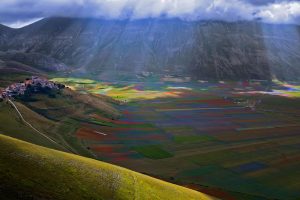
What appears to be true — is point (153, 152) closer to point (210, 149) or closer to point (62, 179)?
point (210, 149)

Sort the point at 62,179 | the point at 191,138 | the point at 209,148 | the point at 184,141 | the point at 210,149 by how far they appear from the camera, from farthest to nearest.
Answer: the point at 191,138 < the point at 184,141 < the point at 209,148 < the point at 210,149 < the point at 62,179

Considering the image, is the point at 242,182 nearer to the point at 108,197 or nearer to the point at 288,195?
the point at 288,195

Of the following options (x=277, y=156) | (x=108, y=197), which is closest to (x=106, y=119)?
(x=277, y=156)

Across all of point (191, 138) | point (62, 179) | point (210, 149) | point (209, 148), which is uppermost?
point (62, 179)

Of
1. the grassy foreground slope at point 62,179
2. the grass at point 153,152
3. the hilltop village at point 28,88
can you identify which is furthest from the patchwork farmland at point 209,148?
the hilltop village at point 28,88

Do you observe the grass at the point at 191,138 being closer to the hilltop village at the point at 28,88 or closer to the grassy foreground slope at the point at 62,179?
the grassy foreground slope at the point at 62,179

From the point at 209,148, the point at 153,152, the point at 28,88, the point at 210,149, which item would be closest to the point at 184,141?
the point at 209,148

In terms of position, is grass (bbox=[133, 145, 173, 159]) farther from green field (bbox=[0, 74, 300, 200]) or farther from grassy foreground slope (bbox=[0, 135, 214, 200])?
grassy foreground slope (bbox=[0, 135, 214, 200])
